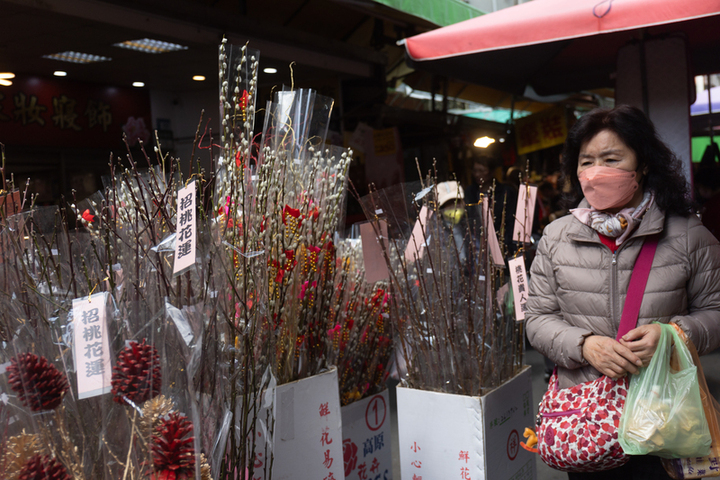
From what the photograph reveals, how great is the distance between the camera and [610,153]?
5.47 ft

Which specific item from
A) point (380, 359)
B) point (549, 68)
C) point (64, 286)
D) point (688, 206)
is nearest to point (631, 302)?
point (688, 206)

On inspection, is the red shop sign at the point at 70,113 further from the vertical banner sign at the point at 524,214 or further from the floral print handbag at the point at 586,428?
the floral print handbag at the point at 586,428

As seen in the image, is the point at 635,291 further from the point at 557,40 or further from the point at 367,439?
the point at 557,40

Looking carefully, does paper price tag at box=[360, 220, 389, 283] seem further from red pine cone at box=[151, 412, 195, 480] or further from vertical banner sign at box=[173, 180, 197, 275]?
red pine cone at box=[151, 412, 195, 480]

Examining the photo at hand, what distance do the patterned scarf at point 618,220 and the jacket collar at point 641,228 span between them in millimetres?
16

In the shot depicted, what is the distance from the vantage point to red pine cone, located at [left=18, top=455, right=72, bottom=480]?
38.5 inches

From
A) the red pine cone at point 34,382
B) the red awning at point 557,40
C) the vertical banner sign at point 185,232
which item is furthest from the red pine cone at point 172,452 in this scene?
the red awning at point 557,40

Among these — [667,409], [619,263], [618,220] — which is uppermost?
[618,220]

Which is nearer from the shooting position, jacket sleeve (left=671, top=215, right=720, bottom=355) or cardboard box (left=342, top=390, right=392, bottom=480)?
jacket sleeve (left=671, top=215, right=720, bottom=355)

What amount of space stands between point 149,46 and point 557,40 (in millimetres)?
3067

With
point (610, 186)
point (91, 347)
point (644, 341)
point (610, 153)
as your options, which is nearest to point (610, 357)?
point (644, 341)

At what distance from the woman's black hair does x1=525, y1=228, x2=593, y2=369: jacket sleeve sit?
0.33 m

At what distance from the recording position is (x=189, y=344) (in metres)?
1.11

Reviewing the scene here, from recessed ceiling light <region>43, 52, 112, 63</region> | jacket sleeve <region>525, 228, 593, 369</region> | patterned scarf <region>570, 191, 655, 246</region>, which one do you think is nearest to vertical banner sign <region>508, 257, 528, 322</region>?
jacket sleeve <region>525, 228, 593, 369</region>
